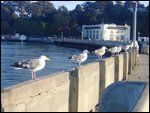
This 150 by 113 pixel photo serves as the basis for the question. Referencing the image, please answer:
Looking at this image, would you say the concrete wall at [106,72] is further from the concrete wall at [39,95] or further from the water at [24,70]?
the water at [24,70]

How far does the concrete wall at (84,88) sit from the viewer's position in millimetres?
11391

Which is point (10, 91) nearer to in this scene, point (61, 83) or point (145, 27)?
point (61, 83)

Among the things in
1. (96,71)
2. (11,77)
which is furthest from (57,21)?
(96,71)

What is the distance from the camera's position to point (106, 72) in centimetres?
1647

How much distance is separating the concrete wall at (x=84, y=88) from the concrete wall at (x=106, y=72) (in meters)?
0.59

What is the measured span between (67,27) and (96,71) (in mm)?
136694

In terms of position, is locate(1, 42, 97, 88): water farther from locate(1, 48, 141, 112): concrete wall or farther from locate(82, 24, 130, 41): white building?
locate(82, 24, 130, 41): white building

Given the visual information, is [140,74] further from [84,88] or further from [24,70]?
[84,88]

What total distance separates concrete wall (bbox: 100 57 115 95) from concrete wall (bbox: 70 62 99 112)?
1.92 ft

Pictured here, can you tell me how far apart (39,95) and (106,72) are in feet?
25.6

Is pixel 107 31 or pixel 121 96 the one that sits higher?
pixel 121 96

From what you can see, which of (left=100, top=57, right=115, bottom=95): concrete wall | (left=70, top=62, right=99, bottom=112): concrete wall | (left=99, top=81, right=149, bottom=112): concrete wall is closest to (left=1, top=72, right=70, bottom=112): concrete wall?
(left=70, top=62, right=99, bottom=112): concrete wall

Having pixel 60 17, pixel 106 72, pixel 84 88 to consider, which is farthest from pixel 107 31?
pixel 84 88

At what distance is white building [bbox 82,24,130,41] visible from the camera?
444 ft
